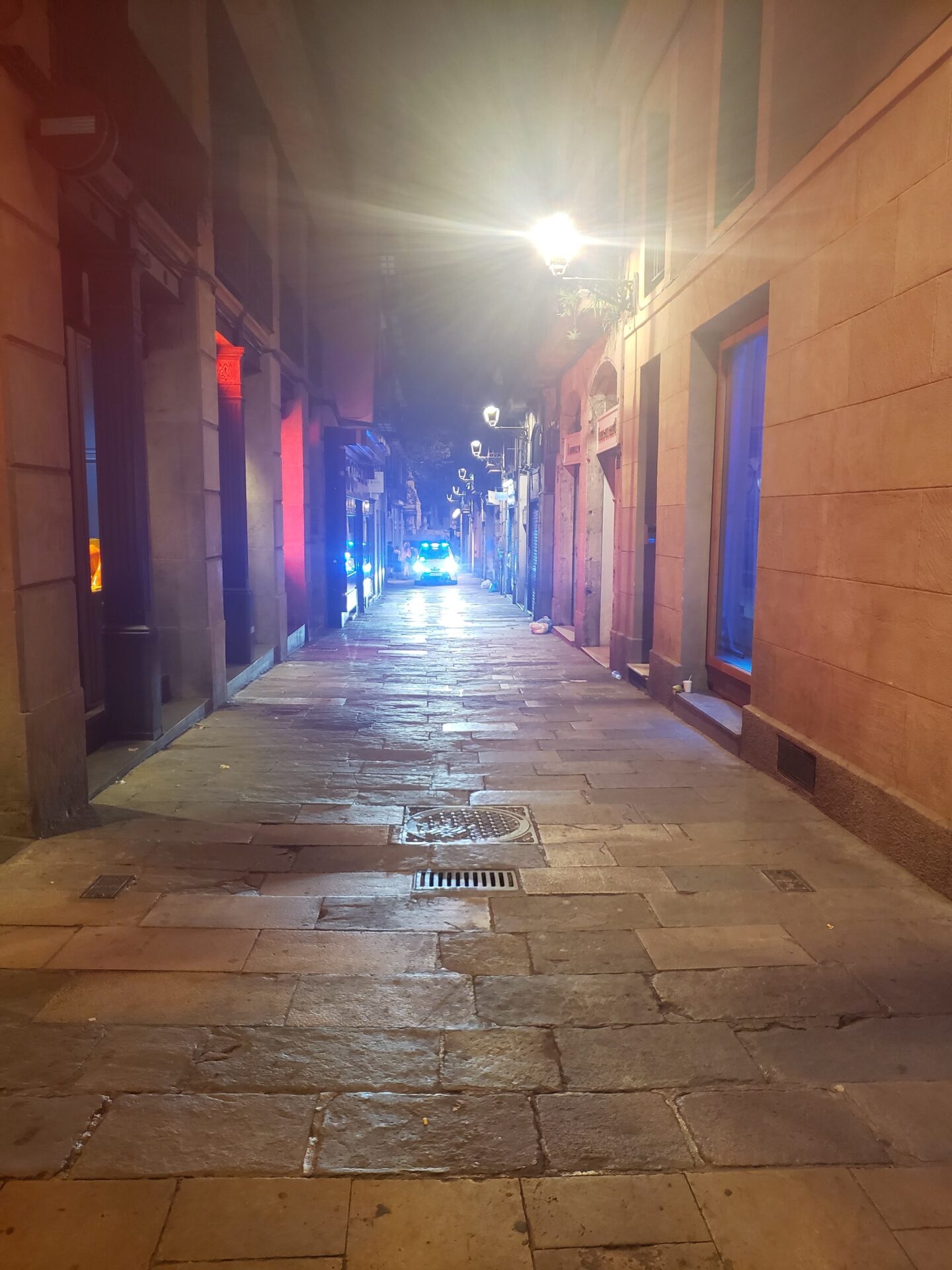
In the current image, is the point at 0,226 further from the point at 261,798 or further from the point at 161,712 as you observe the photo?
the point at 161,712

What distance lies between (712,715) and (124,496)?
19.4 feet

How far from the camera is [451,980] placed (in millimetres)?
3703

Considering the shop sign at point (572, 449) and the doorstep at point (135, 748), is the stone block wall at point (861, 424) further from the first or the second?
the shop sign at point (572, 449)

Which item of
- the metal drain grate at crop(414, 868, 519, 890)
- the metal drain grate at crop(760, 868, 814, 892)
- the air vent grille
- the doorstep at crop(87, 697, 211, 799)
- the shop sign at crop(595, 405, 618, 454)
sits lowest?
the metal drain grate at crop(414, 868, 519, 890)

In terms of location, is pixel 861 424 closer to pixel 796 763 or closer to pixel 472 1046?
pixel 796 763

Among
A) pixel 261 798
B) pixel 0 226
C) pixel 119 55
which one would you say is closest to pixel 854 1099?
pixel 261 798

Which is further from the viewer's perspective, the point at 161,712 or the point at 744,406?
the point at 744,406

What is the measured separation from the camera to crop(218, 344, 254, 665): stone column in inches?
457

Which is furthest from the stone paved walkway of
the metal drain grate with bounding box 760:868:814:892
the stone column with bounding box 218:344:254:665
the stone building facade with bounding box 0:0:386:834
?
the stone column with bounding box 218:344:254:665

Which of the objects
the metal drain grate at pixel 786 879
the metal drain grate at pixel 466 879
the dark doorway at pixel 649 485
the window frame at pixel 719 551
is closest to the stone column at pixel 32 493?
the metal drain grate at pixel 466 879

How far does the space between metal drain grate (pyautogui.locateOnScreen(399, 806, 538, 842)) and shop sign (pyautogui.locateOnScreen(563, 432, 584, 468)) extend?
40.3 feet

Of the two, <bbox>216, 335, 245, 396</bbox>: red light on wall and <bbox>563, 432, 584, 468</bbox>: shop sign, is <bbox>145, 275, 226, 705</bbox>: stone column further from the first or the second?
<bbox>563, 432, 584, 468</bbox>: shop sign

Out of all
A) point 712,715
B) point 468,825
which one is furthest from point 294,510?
point 468,825

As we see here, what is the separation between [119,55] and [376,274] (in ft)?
50.0
